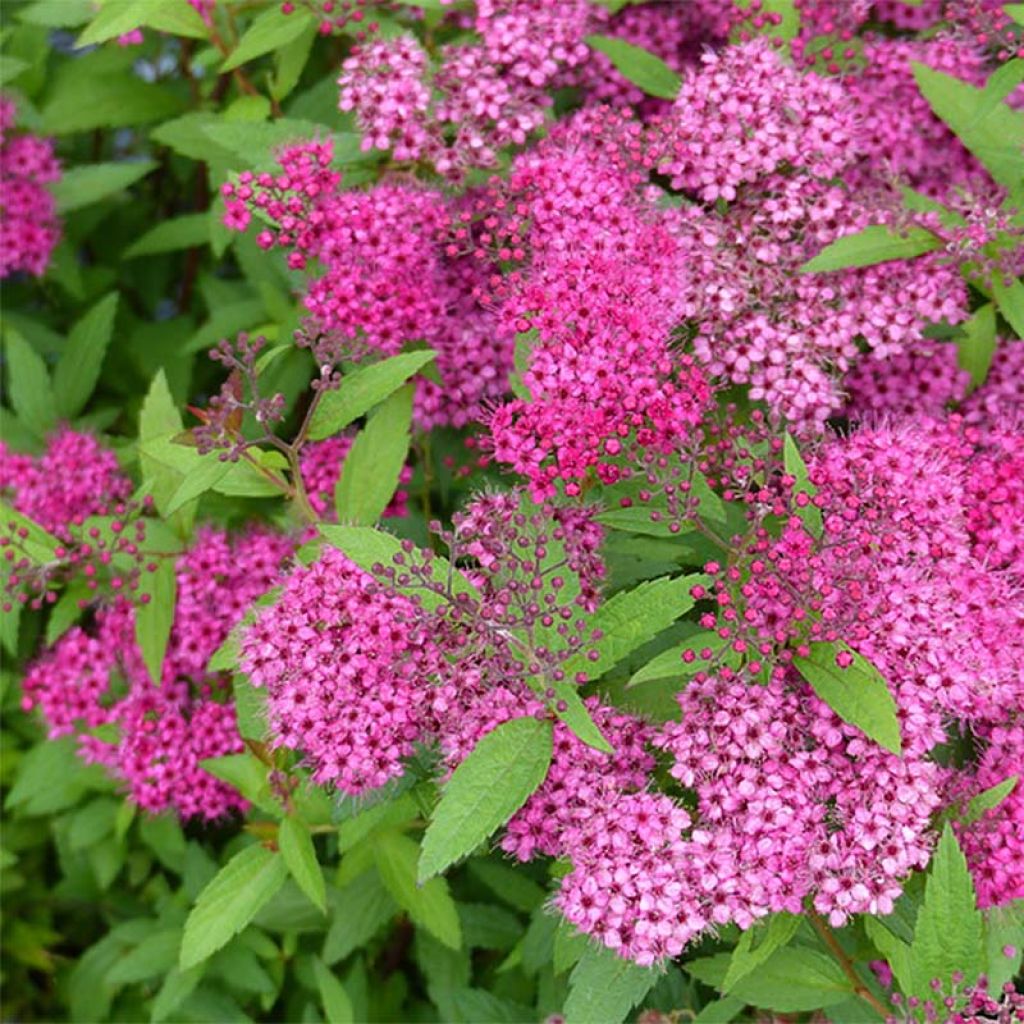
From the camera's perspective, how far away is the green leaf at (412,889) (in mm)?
2787

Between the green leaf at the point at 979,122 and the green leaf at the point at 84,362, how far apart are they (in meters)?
2.37

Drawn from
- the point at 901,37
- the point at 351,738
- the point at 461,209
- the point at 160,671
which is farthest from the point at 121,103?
the point at 351,738

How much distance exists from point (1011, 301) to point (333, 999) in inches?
85.4

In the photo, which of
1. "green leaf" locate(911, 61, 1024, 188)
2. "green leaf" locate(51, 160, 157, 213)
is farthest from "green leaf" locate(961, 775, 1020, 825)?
"green leaf" locate(51, 160, 157, 213)

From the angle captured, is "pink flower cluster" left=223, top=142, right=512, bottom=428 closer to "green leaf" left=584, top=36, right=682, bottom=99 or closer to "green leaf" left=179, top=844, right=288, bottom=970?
"green leaf" left=584, top=36, right=682, bottom=99

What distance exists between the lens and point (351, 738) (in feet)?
7.18

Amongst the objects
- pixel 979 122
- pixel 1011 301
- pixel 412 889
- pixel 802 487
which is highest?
pixel 979 122

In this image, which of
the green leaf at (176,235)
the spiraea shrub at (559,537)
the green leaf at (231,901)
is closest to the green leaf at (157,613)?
the spiraea shrub at (559,537)

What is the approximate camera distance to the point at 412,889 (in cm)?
280

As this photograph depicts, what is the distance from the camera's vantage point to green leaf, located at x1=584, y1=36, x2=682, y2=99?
300cm

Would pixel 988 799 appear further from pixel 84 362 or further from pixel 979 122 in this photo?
pixel 84 362

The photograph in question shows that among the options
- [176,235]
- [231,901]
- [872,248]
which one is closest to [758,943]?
[231,901]

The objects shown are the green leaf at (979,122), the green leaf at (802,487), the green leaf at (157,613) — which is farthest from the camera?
the green leaf at (157,613)

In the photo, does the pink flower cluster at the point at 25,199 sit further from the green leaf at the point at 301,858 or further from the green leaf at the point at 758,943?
the green leaf at the point at 758,943
